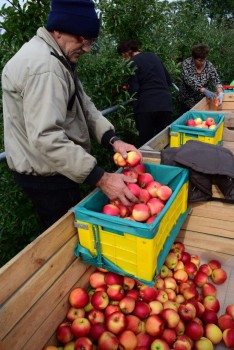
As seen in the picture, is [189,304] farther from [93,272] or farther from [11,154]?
[11,154]

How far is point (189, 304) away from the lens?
197cm

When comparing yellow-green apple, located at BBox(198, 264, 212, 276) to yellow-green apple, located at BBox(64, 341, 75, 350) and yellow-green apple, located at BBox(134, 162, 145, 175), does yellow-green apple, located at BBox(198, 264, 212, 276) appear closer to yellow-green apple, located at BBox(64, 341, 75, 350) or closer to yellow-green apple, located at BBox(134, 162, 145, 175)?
yellow-green apple, located at BBox(134, 162, 145, 175)

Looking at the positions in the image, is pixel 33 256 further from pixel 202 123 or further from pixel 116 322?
pixel 202 123

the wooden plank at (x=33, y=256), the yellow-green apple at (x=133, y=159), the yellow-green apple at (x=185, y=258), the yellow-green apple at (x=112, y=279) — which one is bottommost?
the yellow-green apple at (x=185, y=258)

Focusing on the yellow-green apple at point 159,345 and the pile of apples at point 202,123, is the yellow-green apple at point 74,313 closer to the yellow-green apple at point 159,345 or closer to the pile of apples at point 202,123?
the yellow-green apple at point 159,345

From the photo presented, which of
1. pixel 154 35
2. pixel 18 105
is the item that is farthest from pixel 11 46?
pixel 154 35

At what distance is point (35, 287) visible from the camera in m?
1.54

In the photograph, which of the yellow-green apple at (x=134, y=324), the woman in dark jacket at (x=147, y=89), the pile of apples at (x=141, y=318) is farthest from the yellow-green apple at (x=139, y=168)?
the woman in dark jacket at (x=147, y=89)

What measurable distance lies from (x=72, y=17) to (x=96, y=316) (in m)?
1.74

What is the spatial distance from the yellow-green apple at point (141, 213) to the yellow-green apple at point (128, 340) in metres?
0.67

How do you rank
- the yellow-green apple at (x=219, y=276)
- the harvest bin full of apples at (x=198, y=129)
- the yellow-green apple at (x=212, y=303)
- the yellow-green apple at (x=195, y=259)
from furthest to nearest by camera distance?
the harvest bin full of apples at (x=198, y=129)
the yellow-green apple at (x=195, y=259)
the yellow-green apple at (x=219, y=276)
the yellow-green apple at (x=212, y=303)

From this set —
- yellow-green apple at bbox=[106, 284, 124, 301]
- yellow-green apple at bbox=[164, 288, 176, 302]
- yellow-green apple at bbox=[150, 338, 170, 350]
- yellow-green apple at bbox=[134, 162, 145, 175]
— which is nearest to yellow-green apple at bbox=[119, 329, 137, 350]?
yellow-green apple at bbox=[150, 338, 170, 350]

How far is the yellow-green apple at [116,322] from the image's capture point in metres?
1.75

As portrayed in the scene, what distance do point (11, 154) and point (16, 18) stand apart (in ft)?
4.91
